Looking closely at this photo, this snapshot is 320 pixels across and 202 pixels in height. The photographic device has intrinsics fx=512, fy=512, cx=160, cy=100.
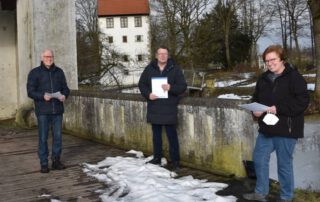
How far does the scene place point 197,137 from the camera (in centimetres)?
753

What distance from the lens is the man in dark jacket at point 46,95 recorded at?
736 cm

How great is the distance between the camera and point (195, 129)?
7.55 meters

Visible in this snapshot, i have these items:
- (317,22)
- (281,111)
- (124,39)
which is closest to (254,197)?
(281,111)

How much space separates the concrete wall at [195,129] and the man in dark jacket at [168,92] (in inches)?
12.2

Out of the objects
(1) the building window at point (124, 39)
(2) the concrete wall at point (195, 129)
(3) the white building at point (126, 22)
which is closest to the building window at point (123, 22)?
(3) the white building at point (126, 22)

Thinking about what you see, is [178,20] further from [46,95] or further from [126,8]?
[126,8]

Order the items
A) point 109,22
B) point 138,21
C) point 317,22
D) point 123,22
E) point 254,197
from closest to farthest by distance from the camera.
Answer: point 254,197 < point 317,22 < point 138,21 < point 123,22 < point 109,22

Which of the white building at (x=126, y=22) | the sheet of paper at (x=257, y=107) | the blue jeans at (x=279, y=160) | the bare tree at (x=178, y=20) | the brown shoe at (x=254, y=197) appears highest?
the white building at (x=126, y=22)

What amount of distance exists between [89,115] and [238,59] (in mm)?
44183

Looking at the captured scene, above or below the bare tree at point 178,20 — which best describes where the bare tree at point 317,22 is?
below

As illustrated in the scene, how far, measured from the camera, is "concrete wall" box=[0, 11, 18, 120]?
15.9 m

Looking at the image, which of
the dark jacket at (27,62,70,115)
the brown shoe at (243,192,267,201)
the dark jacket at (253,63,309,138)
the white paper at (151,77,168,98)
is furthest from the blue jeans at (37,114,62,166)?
the dark jacket at (253,63,309,138)

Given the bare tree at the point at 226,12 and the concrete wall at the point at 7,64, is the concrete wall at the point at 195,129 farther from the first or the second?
the bare tree at the point at 226,12

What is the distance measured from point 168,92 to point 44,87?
1814 mm
